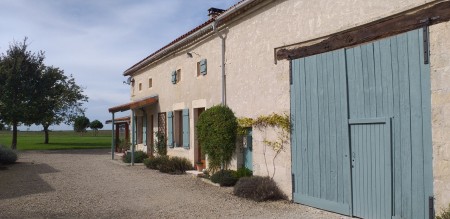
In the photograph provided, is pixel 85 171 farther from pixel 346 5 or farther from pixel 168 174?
pixel 346 5

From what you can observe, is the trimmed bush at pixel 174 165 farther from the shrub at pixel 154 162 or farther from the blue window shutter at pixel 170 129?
the blue window shutter at pixel 170 129

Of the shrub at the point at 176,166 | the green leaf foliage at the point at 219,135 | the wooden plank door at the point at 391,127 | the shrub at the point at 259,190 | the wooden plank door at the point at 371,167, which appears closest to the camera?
the wooden plank door at the point at 391,127

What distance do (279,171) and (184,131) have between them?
563 centimetres

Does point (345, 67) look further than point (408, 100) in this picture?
Yes

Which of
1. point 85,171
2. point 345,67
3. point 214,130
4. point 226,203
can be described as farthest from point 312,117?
point 85,171

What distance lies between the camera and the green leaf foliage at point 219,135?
33.0 feet

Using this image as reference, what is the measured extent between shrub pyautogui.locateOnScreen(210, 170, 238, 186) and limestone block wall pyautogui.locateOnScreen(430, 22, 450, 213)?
5.26 metres

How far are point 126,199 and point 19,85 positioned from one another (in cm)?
1932

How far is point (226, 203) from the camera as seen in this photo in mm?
7816

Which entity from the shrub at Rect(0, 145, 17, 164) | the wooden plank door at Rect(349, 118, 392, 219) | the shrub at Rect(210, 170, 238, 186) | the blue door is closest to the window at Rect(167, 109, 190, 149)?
the shrub at Rect(210, 170, 238, 186)

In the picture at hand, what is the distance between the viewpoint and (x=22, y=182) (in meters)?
11.0

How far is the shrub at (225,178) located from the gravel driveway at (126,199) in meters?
0.21

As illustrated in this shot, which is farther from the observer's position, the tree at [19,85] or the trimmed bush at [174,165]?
the tree at [19,85]

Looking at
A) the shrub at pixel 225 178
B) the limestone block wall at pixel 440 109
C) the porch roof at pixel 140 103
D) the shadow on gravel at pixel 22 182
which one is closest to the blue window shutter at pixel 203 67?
the shrub at pixel 225 178
